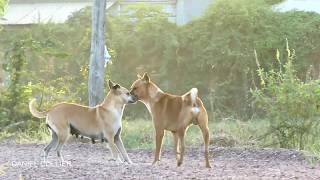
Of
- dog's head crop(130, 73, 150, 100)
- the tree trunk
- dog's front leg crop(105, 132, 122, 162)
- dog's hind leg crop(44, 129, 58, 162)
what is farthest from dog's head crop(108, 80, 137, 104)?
the tree trunk

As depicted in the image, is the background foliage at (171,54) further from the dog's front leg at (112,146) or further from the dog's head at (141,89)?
the dog's head at (141,89)

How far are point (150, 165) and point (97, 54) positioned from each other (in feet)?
14.5

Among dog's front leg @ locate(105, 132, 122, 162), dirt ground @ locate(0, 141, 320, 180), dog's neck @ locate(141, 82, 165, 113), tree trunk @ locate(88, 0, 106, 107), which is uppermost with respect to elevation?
tree trunk @ locate(88, 0, 106, 107)

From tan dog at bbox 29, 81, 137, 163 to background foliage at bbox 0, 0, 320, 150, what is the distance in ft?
16.2

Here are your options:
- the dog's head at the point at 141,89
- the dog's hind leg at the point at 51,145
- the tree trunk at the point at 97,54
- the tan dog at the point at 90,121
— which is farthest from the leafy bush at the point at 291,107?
the dog's hind leg at the point at 51,145

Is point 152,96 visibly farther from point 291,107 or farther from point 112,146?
point 291,107

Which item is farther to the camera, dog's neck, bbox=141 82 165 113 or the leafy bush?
the leafy bush

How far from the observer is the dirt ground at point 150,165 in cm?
798

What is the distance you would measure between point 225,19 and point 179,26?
1338 mm

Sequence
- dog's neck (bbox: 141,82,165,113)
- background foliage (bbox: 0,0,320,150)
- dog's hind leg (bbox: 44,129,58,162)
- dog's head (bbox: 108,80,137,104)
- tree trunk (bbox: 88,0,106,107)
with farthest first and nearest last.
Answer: background foliage (bbox: 0,0,320,150), tree trunk (bbox: 88,0,106,107), dog's head (bbox: 108,80,137,104), dog's hind leg (bbox: 44,129,58,162), dog's neck (bbox: 141,82,165,113)

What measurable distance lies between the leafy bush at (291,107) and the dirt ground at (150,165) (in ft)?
2.14

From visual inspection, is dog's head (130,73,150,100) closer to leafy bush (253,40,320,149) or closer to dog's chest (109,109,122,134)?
dog's chest (109,109,122,134)

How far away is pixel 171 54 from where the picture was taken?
17.3m

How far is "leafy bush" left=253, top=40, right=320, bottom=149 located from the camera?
11.1m
